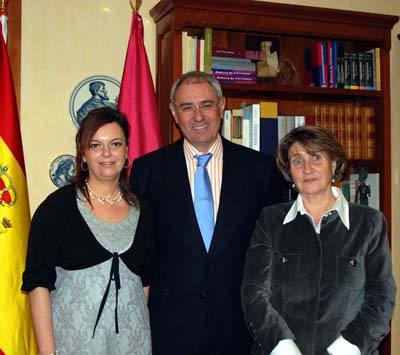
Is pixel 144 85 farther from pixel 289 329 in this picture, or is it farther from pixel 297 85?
pixel 289 329

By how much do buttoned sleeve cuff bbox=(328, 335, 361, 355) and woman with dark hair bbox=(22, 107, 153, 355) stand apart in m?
0.69

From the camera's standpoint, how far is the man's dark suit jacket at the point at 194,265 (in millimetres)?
2277

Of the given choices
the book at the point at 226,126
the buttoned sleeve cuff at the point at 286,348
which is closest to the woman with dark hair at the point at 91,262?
the buttoned sleeve cuff at the point at 286,348

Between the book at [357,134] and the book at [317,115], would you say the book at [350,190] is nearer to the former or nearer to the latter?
the book at [357,134]

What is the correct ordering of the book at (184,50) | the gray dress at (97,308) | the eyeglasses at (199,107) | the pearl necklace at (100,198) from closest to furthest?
1. the gray dress at (97,308)
2. the pearl necklace at (100,198)
3. the eyeglasses at (199,107)
4. the book at (184,50)

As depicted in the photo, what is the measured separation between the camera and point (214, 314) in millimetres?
2281

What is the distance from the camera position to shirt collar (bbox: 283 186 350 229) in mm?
2016

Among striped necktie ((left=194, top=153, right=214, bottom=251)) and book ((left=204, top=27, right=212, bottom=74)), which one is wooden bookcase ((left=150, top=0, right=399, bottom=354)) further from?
striped necktie ((left=194, top=153, right=214, bottom=251))

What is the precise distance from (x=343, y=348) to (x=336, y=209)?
48 cm

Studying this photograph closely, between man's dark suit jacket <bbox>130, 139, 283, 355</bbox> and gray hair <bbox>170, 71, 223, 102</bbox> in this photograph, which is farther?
gray hair <bbox>170, 71, 223, 102</bbox>

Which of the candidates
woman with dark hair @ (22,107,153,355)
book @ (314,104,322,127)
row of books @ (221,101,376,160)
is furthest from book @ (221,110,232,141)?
woman with dark hair @ (22,107,153,355)

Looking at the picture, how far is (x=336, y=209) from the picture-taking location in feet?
6.69

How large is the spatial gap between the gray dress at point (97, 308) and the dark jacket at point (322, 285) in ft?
1.37

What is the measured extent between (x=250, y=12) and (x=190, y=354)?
5.85 feet
